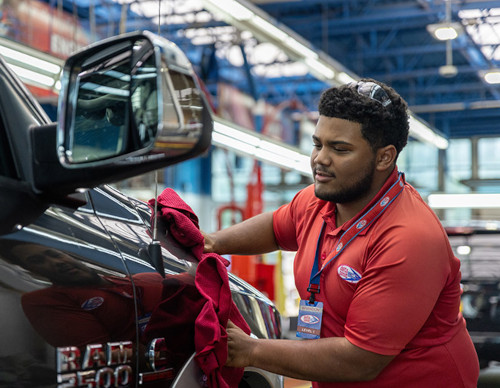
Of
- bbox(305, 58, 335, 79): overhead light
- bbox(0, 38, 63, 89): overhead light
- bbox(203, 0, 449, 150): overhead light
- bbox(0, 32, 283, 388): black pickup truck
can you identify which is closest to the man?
bbox(0, 32, 283, 388): black pickup truck

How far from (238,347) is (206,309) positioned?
7.5 inches

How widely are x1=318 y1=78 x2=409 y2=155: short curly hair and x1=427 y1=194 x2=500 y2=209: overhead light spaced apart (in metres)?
11.4

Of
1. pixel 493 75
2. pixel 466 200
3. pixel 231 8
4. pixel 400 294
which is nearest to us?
pixel 400 294

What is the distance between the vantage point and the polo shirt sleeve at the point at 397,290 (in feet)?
7.06

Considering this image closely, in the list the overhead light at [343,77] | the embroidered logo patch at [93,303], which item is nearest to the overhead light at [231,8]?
the overhead light at [343,77]

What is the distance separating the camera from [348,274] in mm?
2277

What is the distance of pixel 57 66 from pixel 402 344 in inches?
168

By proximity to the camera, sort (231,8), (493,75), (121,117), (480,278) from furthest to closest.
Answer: (493,75) → (231,8) → (480,278) → (121,117)

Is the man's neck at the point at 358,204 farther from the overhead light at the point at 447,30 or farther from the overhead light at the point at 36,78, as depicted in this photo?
the overhead light at the point at 447,30

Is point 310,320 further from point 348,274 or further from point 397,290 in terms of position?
point 397,290

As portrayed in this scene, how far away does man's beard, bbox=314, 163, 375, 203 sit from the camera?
7.66 ft

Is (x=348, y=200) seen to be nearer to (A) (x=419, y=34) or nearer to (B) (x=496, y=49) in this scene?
(B) (x=496, y=49)

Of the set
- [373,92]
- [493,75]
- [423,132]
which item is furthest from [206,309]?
[493,75]

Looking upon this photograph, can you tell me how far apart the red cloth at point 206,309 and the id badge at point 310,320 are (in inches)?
12.8
